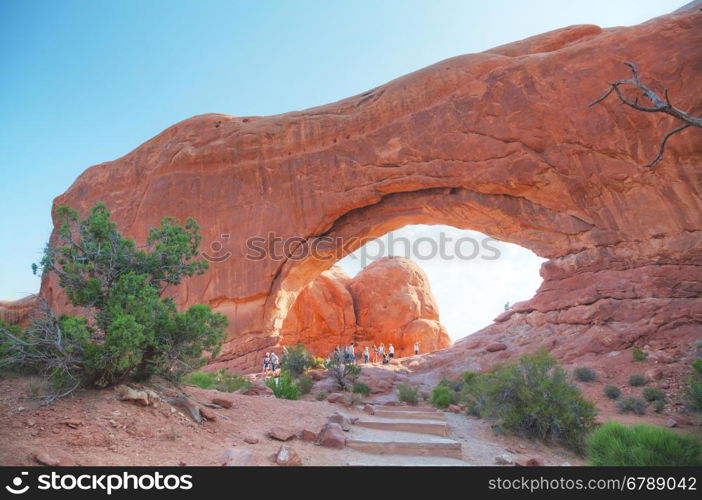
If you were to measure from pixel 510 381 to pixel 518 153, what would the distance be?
9.77 m

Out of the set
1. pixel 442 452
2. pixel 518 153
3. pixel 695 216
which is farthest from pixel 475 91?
pixel 442 452

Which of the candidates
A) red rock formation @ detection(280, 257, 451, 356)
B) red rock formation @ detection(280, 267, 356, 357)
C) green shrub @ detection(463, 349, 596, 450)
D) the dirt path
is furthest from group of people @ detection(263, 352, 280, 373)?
green shrub @ detection(463, 349, 596, 450)

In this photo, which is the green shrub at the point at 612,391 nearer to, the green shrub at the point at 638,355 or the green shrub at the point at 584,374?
the green shrub at the point at 584,374

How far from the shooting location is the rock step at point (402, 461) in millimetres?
5617

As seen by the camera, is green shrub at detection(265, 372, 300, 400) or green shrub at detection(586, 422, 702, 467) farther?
green shrub at detection(265, 372, 300, 400)

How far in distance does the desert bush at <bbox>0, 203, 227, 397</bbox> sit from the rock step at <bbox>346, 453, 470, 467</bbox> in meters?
2.74

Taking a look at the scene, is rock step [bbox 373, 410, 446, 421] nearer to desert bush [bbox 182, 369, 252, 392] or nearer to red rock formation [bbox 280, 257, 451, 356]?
desert bush [bbox 182, 369, 252, 392]

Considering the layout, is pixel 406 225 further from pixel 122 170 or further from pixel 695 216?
pixel 122 170

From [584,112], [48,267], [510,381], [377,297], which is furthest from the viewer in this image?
[377,297]

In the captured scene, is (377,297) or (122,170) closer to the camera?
(122,170)

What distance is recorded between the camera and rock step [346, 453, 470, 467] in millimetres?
5617

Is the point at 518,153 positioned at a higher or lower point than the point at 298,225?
higher

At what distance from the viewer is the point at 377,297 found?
100 ft
